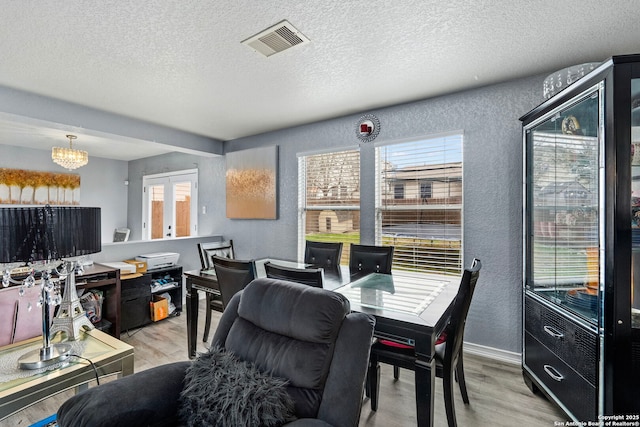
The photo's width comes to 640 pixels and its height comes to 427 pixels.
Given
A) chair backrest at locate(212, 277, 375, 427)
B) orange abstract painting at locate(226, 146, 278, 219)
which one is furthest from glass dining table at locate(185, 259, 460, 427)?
orange abstract painting at locate(226, 146, 278, 219)

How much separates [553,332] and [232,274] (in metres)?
2.22

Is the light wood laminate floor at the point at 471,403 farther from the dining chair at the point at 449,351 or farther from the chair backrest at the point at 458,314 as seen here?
the chair backrest at the point at 458,314

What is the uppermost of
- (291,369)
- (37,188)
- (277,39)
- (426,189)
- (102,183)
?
(277,39)

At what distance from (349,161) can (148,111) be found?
238 cm

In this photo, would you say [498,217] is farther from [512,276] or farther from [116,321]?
[116,321]

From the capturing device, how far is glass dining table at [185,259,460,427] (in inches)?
58.8

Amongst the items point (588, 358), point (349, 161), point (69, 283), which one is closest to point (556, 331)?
point (588, 358)

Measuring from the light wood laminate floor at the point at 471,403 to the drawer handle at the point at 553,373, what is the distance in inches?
9.3

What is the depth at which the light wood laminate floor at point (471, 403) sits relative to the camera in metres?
1.84

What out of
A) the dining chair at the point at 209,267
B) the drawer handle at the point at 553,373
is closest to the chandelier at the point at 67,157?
the dining chair at the point at 209,267

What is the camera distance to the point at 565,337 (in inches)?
70.2

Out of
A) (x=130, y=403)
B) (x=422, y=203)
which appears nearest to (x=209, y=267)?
(x=130, y=403)

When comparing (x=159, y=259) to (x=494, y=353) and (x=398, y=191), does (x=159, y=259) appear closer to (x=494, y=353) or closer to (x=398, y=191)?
(x=398, y=191)

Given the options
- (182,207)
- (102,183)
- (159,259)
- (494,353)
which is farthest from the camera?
(102,183)
